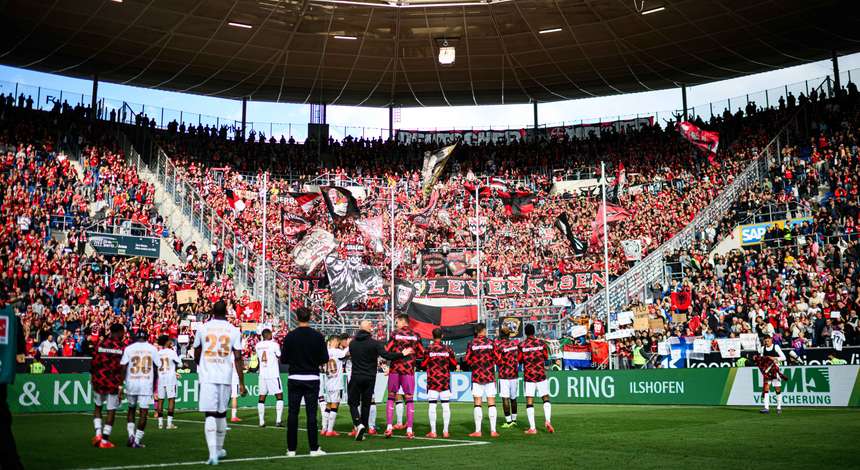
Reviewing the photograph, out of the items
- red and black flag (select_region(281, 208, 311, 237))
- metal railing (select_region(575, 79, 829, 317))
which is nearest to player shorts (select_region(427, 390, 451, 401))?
metal railing (select_region(575, 79, 829, 317))

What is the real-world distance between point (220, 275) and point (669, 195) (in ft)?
80.1

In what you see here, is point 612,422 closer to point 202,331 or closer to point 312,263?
point 202,331

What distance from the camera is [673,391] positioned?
28.2m

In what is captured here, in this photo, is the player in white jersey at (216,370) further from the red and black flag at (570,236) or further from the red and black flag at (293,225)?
the red and black flag at (293,225)

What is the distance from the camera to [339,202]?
48375 mm

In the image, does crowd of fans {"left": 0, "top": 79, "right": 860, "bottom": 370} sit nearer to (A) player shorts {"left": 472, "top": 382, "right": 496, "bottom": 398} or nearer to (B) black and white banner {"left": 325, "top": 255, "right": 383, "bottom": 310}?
(B) black and white banner {"left": 325, "top": 255, "right": 383, "bottom": 310}

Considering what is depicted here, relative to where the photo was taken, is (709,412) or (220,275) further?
(220,275)

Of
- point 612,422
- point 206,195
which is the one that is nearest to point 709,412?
point 612,422

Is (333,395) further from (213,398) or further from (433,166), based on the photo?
(433,166)

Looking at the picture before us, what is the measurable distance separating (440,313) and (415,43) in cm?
1644

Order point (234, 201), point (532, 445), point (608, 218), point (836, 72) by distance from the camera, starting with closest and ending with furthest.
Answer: point (532, 445)
point (608, 218)
point (836, 72)
point (234, 201)

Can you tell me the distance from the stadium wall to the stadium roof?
2014 centimetres

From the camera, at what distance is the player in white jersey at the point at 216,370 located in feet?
40.0

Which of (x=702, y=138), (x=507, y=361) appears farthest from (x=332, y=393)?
(x=702, y=138)
